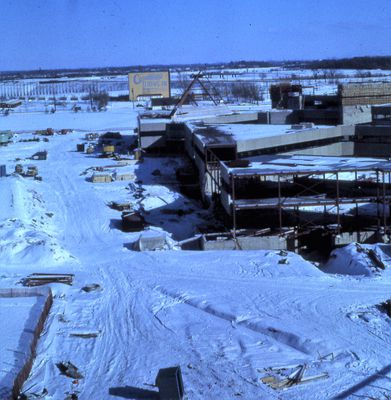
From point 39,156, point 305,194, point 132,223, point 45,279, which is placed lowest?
point 45,279

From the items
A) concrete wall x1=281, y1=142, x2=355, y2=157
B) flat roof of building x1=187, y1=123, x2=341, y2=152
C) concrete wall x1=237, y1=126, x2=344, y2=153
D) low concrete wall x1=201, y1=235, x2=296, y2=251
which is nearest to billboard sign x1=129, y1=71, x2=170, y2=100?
flat roof of building x1=187, y1=123, x2=341, y2=152

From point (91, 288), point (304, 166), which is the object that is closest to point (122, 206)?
point (304, 166)

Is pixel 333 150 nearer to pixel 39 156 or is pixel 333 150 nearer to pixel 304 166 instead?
pixel 304 166

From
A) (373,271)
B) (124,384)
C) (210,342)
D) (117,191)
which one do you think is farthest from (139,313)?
(117,191)

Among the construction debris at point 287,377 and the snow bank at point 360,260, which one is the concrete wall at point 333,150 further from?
the construction debris at point 287,377

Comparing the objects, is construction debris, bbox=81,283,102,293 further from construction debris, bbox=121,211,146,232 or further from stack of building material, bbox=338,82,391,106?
stack of building material, bbox=338,82,391,106

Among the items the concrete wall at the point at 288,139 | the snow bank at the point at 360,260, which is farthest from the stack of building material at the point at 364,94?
the snow bank at the point at 360,260
